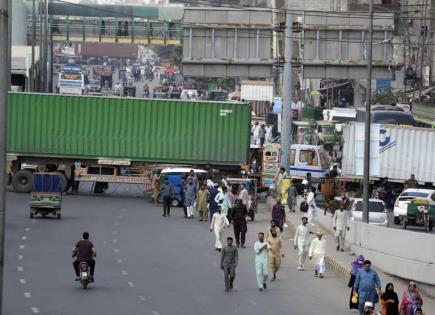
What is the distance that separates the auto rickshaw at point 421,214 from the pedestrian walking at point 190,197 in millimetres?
6219

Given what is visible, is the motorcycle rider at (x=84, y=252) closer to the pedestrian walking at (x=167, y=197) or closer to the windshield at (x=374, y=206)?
the pedestrian walking at (x=167, y=197)

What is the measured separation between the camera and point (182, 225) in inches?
1665

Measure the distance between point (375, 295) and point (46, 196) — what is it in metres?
17.6

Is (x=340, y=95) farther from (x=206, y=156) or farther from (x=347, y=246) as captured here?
(x=347, y=246)

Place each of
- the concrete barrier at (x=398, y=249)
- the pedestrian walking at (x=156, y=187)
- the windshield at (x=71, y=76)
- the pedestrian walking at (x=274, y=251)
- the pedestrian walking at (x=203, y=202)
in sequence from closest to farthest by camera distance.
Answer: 1. the concrete barrier at (x=398, y=249)
2. the pedestrian walking at (x=274, y=251)
3. the pedestrian walking at (x=203, y=202)
4. the pedestrian walking at (x=156, y=187)
5. the windshield at (x=71, y=76)

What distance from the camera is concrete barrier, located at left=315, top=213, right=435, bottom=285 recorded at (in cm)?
3075

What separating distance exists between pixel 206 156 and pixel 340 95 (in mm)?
59206

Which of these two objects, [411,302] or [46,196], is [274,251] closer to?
[411,302]

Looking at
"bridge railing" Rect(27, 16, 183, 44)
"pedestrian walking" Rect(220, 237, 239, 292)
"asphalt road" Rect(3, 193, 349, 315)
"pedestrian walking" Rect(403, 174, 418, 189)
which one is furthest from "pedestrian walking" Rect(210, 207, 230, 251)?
"bridge railing" Rect(27, 16, 183, 44)

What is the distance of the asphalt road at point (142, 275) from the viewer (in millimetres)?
26969

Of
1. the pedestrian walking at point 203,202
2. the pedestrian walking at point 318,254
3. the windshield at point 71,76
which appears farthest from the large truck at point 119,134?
the windshield at point 71,76

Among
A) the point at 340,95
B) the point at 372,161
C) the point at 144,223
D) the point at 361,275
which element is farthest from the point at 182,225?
the point at 340,95

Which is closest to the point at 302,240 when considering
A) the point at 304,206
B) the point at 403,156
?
the point at 304,206

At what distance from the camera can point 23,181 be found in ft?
166
